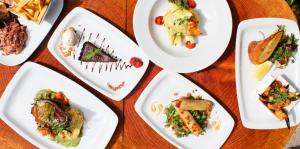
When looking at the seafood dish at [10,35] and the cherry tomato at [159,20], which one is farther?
the cherry tomato at [159,20]

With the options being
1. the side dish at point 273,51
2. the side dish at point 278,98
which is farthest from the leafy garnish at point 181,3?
the side dish at point 278,98

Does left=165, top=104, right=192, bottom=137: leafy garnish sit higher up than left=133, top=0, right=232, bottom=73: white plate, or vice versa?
left=133, top=0, right=232, bottom=73: white plate

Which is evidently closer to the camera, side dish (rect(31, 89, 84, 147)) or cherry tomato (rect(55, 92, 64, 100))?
side dish (rect(31, 89, 84, 147))

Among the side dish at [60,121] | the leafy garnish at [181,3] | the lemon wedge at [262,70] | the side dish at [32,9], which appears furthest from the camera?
the lemon wedge at [262,70]

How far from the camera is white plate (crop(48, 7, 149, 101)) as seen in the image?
135 inches

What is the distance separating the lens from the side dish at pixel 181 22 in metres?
3.43

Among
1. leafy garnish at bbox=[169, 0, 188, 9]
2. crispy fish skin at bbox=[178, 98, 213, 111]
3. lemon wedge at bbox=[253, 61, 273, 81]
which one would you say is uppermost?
leafy garnish at bbox=[169, 0, 188, 9]

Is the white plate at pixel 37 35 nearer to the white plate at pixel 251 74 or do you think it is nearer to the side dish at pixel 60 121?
the side dish at pixel 60 121

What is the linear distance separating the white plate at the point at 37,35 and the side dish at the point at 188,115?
1.29 m

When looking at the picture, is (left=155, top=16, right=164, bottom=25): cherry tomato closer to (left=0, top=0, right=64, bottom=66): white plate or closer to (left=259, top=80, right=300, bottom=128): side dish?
(left=0, top=0, right=64, bottom=66): white plate

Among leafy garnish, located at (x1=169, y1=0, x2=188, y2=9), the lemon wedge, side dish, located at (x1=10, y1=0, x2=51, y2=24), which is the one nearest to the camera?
side dish, located at (x1=10, y1=0, x2=51, y2=24)

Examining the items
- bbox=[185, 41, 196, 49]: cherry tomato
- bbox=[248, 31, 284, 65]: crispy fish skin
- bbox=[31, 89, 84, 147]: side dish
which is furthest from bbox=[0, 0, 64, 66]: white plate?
bbox=[248, 31, 284, 65]: crispy fish skin

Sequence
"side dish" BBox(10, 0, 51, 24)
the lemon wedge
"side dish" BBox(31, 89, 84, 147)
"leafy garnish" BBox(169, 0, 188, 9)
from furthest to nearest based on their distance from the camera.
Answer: the lemon wedge < "leafy garnish" BBox(169, 0, 188, 9) < "side dish" BBox(31, 89, 84, 147) < "side dish" BBox(10, 0, 51, 24)

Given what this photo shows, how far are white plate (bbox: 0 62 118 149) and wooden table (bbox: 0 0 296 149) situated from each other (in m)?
0.08
